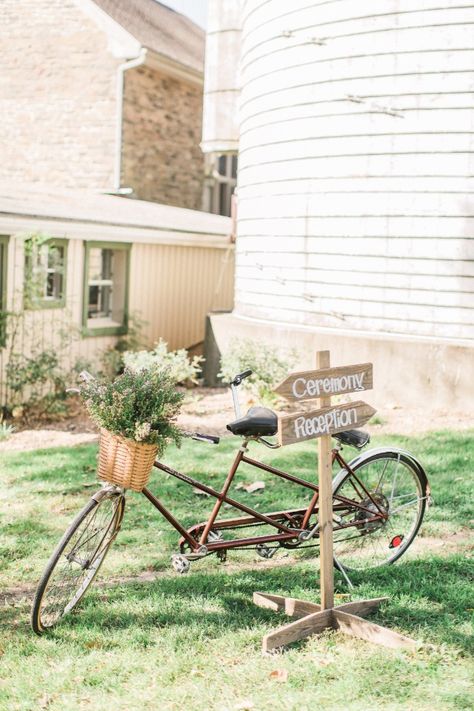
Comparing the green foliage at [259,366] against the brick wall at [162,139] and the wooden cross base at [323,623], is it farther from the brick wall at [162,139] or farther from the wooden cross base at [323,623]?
the brick wall at [162,139]

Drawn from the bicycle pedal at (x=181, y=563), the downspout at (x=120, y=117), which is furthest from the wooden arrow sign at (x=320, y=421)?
the downspout at (x=120, y=117)

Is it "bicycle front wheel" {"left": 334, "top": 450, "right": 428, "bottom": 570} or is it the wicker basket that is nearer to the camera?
the wicker basket

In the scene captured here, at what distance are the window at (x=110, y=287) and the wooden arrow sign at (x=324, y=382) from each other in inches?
400

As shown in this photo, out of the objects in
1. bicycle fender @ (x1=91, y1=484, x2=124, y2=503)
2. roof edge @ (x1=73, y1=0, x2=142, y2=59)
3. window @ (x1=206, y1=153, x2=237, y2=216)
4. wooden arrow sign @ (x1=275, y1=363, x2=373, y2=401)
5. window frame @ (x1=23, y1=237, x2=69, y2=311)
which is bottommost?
bicycle fender @ (x1=91, y1=484, x2=124, y2=503)

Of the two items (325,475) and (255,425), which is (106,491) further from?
(325,475)

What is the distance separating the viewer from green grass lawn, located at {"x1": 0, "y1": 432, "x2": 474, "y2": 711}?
3830 millimetres

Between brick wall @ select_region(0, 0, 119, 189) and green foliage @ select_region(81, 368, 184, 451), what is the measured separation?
51.9 feet

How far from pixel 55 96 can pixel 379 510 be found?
17.1m

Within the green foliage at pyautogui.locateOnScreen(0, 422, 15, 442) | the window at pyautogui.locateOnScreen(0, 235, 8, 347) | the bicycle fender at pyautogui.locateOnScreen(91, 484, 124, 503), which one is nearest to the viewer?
the bicycle fender at pyautogui.locateOnScreen(91, 484, 124, 503)

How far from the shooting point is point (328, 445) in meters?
4.52

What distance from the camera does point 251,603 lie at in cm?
484

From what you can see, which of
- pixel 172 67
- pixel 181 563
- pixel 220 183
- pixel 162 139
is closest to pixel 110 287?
pixel 162 139

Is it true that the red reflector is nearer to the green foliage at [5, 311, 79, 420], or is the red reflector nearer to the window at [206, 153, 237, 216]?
the green foliage at [5, 311, 79, 420]

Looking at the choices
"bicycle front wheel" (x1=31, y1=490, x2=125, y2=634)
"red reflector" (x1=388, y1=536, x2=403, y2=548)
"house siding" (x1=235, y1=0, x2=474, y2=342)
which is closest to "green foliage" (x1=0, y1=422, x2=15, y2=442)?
"house siding" (x1=235, y1=0, x2=474, y2=342)
